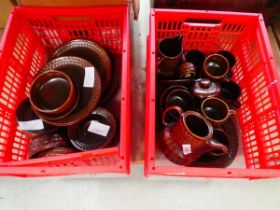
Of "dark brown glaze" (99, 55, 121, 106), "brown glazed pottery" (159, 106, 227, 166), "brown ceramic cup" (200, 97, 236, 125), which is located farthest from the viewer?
"dark brown glaze" (99, 55, 121, 106)

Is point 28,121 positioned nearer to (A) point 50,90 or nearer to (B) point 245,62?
(A) point 50,90

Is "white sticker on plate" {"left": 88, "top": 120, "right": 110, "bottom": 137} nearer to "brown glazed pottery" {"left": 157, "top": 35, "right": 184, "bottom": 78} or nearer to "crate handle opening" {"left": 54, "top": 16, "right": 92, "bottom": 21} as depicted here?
"brown glazed pottery" {"left": 157, "top": 35, "right": 184, "bottom": 78}

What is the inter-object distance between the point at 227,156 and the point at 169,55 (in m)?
0.37

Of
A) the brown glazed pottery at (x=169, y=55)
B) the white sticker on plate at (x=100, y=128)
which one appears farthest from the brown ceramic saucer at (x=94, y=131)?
the brown glazed pottery at (x=169, y=55)

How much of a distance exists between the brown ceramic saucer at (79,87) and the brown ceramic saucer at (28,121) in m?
0.06

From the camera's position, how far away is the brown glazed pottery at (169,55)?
0.78 metres

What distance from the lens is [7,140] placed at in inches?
29.6

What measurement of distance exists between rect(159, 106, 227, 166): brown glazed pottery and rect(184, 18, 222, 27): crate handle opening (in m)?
0.32

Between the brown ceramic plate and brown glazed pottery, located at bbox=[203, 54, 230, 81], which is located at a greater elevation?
brown glazed pottery, located at bbox=[203, 54, 230, 81]

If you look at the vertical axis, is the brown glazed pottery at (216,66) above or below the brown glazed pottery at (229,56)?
below

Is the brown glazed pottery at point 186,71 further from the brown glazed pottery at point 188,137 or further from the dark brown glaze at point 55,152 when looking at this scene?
the dark brown glaze at point 55,152

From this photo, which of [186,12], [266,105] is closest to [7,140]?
[186,12]

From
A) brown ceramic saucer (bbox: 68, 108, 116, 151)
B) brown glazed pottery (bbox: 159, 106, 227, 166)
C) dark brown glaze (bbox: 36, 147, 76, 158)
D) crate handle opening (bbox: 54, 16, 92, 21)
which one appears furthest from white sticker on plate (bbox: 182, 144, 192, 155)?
crate handle opening (bbox: 54, 16, 92, 21)

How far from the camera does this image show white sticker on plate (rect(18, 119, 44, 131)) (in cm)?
75
